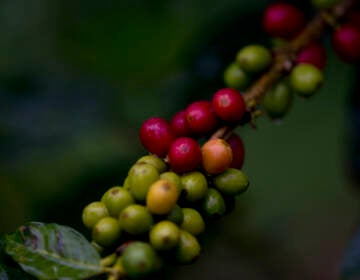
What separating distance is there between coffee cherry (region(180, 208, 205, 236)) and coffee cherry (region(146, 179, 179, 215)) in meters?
0.08

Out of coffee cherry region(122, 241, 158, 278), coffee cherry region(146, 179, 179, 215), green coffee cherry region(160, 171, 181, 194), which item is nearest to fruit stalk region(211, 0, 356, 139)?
green coffee cherry region(160, 171, 181, 194)

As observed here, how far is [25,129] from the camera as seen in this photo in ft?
10.9

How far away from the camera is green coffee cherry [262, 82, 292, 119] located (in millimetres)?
2219

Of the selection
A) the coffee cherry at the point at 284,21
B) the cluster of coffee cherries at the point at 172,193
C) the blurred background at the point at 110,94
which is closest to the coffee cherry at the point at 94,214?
the cluster of coffee cherries at the point at 172,193

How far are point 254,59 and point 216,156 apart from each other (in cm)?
56

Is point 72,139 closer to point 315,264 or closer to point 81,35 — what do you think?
point 81,35

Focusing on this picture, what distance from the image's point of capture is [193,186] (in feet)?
5.63

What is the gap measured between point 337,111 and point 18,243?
299 cm

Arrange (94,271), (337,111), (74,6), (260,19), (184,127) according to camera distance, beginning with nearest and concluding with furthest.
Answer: (94,271) → (184,127) → (260,19) → (74,6) → (337,111)

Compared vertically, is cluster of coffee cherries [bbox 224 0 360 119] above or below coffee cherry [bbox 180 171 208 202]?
above

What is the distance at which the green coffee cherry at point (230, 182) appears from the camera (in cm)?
178

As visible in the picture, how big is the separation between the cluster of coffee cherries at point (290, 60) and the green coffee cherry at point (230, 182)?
50cm

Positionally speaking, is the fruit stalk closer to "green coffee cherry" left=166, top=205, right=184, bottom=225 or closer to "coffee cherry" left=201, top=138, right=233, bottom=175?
"coffee cherry" left=201, top=138, right=233, bottom=175

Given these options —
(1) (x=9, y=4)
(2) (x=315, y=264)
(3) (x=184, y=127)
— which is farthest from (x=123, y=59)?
(2) (x=315, y=264)
